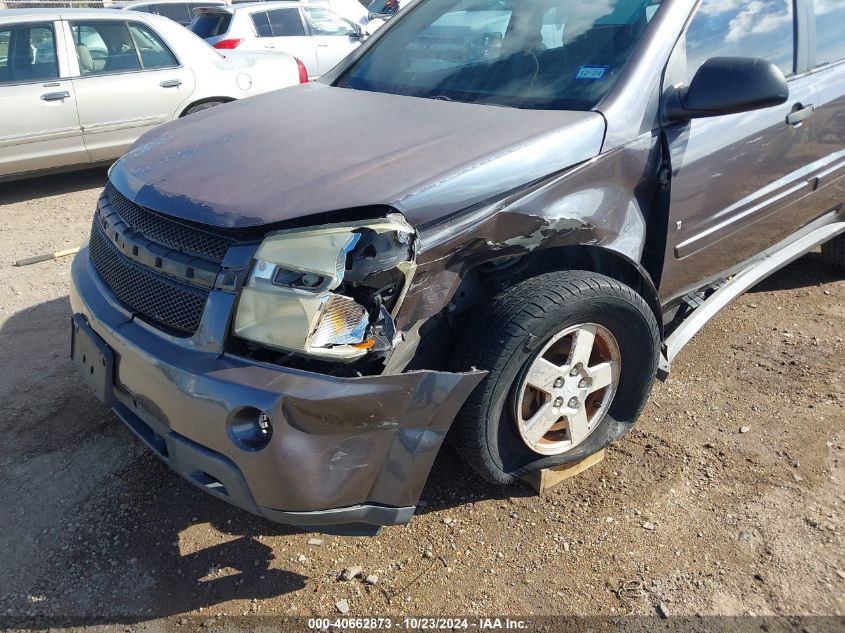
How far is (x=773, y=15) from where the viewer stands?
10.0 feet

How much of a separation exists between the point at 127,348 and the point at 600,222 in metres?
1.62

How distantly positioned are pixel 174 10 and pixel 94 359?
481 inches

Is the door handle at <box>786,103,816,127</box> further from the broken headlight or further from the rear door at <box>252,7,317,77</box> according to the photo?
the rear door at <box>252,7,317,77</box>

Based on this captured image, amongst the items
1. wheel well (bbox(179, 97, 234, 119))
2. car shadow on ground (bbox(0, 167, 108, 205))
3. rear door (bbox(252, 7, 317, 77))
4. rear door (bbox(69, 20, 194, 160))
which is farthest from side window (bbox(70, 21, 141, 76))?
rear door (bbox(252, 7, 317, 77))

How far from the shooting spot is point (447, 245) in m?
2.05

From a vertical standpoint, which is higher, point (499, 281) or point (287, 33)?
point (499, 281)

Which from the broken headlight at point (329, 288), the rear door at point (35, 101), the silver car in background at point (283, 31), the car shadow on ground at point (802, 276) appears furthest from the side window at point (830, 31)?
the silver car in background at point (283, 31)

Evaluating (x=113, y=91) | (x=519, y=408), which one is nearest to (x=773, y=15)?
(x=519, y=408)

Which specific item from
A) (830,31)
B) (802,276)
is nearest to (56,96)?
(830,31)

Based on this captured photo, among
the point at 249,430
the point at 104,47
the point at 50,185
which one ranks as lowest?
the point at 50,185

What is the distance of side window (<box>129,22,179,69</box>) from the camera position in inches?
253

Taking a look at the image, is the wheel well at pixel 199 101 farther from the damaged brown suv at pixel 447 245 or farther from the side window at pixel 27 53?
the damaged brown suv at pixel 447 245

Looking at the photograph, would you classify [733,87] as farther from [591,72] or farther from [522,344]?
[522,344]

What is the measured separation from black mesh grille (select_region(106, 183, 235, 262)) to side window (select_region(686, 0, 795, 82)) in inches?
74.3
